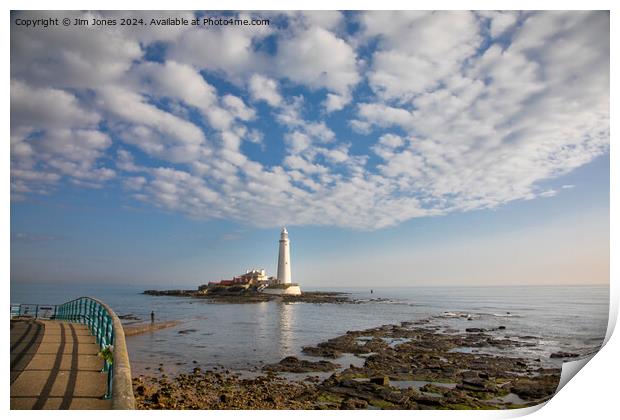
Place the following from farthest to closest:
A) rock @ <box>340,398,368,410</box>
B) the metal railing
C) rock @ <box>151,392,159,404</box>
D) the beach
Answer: the beach
rock @ <box>340,398,368,410</box>
rock @ <box>151,392,159,404</box>
the metal railing

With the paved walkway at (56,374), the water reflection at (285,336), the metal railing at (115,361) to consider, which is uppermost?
the metal railing at (115,361)

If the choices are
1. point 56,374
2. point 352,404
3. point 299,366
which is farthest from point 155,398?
point 299,366

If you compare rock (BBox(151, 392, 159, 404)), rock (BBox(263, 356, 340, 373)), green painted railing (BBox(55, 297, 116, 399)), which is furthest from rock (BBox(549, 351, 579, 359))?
green painted railing (BBox(55, 297, 116, 399))

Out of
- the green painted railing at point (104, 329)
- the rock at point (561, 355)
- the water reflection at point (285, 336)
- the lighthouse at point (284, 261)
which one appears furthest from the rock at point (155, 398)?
the lighthouse at point (284, 261)

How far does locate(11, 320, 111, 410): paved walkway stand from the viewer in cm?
404

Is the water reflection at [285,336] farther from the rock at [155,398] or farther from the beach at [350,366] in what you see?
the rock at [155,398]

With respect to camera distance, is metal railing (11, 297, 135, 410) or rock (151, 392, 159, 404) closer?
metal railing (11, 297, 135, 410)

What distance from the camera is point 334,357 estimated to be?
39.5 ft

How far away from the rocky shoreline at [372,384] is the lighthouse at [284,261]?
30339 millimetres

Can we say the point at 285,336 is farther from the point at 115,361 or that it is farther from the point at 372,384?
the point at 115,361

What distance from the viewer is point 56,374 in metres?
4.62

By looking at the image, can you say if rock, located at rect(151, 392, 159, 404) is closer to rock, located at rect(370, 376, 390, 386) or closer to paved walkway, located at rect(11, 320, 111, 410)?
paved walkway, located at rect(11, 320, 111, 410)

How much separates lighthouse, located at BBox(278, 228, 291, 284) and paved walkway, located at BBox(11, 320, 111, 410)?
120 feet

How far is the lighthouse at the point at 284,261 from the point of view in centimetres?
4328
